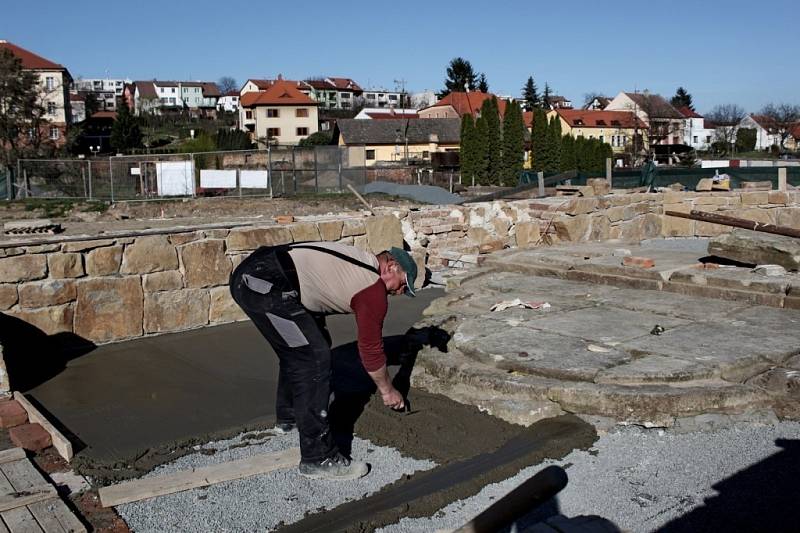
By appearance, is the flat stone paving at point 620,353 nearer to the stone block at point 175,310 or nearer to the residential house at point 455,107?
the stone block at point 175,310

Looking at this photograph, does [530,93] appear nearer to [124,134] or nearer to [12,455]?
[124,134]

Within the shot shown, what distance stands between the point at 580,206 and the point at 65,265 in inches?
283

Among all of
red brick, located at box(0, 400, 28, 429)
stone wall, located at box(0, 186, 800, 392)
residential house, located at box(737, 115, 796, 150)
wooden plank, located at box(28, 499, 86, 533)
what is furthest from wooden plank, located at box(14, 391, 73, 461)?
residential house, located at box(737, 115, 796, 150)

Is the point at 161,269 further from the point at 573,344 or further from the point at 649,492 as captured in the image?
the point at 649,492

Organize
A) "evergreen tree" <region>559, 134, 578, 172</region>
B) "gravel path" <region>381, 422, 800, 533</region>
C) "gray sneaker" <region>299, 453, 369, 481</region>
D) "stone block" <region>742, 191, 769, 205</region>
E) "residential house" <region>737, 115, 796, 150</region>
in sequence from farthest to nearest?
1. "residential house" <region>737, 115, 796, 150</region>
2. "evergreen tree" <region>559, 134, 578, 172</region>
3. "stone block" <region>742, 191, 769, 205</region>
4. "gray sneaker" <region>299, 453, 369, 481</region>
5. "gravel path" <region>381, 422, 800, 533</region>

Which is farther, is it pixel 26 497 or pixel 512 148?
pixel 512 148

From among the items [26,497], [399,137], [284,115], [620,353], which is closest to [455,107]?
[399,137]

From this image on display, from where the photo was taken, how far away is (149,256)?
6.88 m

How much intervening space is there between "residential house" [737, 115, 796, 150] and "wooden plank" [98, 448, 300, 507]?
263 ft

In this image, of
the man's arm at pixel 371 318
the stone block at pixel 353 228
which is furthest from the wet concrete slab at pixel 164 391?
the stone block at pixel 353 228

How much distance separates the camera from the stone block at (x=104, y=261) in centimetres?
659

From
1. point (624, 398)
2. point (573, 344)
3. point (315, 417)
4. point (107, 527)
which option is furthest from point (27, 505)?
point (573, 344)

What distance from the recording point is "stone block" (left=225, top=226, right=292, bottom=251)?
7.49m

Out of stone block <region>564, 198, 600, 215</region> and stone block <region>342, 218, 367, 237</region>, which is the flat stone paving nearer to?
stone block <region>342, 218, 367, 237</region>
